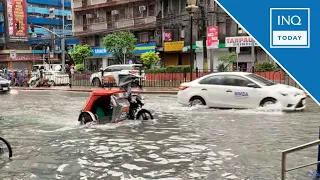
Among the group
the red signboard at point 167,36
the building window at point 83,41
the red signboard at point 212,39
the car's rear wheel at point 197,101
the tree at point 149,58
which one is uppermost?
the building window at point 83,41

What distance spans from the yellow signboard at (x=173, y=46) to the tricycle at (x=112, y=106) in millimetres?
29948

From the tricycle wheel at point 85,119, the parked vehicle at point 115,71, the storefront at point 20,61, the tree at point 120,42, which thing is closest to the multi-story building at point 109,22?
the tree at point 120,42

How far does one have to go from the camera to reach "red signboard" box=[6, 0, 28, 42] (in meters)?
69.0

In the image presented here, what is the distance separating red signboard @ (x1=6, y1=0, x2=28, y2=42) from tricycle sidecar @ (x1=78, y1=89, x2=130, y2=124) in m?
61.5

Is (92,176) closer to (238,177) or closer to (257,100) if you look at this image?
(238,177)

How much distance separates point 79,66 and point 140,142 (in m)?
38.9

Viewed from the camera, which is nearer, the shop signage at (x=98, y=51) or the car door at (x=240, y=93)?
the car door at (x=240, y=93)

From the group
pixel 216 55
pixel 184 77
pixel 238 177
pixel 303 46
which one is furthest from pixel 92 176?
pixel 216 55

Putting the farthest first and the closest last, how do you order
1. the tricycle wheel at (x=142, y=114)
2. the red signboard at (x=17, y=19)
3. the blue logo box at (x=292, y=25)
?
the red signboard at (x=17, y=19)
the tricycle wheel at (x=142, y=114)
the blue logo box at (x=292, y=25)

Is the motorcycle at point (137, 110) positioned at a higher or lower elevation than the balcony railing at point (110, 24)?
lower

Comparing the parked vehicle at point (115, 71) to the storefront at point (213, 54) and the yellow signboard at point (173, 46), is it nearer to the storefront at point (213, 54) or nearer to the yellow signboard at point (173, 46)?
the storefront at point (213, 54)

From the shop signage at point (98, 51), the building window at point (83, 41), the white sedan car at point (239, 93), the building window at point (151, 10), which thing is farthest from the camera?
the building window at point (83, 41)

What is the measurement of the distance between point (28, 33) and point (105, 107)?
68601 millimetres

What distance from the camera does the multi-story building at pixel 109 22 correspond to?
150 ft
